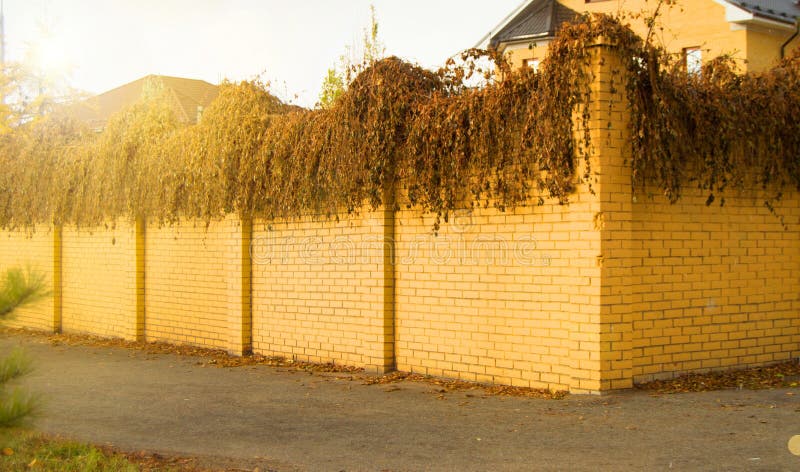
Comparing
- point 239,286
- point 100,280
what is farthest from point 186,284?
point 100,280

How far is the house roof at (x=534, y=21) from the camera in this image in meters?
26.1

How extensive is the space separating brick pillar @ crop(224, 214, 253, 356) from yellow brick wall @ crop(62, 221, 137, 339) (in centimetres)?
303

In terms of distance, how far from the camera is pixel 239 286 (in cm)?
1237

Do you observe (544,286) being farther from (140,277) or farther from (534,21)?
(534,21)

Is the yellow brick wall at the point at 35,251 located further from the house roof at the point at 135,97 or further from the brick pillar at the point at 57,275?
the house roof at the point at 135,97

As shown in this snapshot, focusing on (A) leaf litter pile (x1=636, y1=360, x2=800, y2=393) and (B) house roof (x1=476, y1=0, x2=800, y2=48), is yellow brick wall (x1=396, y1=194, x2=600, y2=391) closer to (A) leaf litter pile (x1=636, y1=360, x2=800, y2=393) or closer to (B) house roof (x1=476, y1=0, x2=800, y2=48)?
(A) leaf litter pile (x1=636, y1=360, x2=800, y2=393)

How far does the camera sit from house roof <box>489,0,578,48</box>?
85.5ft

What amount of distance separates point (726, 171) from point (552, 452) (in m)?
4.34

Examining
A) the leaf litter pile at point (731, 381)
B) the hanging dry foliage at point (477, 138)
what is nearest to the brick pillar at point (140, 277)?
the hanging dry foliage at point (477, 138)

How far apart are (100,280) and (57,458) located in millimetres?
10253

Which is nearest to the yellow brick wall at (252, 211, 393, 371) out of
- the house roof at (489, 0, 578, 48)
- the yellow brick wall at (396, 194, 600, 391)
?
the yellow brick wall at (396, 194, 600, 391)

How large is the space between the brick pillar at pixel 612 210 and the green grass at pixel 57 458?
4654mm

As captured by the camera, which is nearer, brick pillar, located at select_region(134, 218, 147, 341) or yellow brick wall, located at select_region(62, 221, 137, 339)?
brick pillar, located at select_region(134, 218, 147, 341)

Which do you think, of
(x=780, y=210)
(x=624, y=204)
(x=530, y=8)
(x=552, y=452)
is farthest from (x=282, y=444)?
(x=530, y=8)
